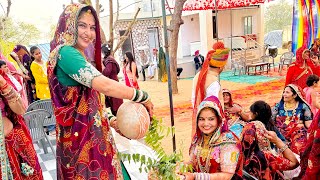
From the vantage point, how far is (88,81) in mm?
1574

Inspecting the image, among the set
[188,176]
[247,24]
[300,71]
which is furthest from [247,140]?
[247,24]

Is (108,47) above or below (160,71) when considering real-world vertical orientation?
above

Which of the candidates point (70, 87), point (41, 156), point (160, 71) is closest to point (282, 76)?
point (160, 71)

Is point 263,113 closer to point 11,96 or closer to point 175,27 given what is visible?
point 11,96

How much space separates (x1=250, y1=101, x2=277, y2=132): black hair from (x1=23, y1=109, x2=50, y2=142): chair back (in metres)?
2.26

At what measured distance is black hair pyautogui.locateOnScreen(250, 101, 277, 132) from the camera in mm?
2861

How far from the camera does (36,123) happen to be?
349 centimetres

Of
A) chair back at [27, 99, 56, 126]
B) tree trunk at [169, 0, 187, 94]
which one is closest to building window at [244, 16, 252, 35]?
tree trunk at [169, 0, 187, 94]

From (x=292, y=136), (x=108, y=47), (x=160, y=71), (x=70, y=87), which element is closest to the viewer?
(x=70, y=87)

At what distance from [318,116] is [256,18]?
1498 cm

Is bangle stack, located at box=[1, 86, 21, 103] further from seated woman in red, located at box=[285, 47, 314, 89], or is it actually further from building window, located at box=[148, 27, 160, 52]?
building window, located at box=[148, 27, 160, 52]

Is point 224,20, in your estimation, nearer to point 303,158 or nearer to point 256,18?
point 256,18

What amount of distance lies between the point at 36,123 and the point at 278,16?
39.8 metres

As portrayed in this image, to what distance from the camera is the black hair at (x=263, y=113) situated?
9.39ft
